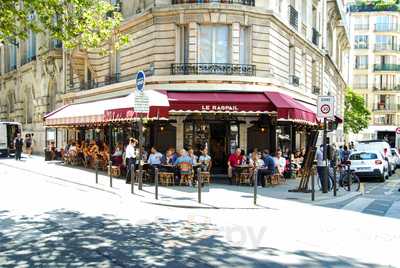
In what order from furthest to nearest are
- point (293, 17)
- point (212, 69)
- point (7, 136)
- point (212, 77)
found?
point (7, 136), point (293, 17), point (212, 69), point (212, 77)

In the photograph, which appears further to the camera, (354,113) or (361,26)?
(361,26)

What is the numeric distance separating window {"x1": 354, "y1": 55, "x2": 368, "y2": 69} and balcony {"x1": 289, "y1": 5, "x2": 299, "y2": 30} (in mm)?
48016

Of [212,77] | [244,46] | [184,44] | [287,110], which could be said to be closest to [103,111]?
[184,44]

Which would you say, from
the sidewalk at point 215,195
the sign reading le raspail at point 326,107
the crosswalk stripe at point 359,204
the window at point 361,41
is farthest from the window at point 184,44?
the window at point 361,41

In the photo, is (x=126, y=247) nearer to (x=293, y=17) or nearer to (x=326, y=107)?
(x=326, y=107)

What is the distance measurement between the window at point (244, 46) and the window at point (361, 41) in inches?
2125

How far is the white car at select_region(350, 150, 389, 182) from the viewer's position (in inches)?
916

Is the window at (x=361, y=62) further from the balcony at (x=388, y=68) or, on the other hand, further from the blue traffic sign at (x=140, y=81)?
the blue traffic sign at (x=140, y=81)

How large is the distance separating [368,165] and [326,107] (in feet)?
27.8

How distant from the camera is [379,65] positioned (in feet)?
234

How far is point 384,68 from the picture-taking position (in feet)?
233

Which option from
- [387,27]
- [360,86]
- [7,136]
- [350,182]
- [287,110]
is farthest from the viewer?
[360,86]

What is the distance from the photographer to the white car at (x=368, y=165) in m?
23.3

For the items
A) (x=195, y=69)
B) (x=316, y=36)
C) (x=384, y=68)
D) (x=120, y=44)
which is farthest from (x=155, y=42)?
(x=384, y=68)
